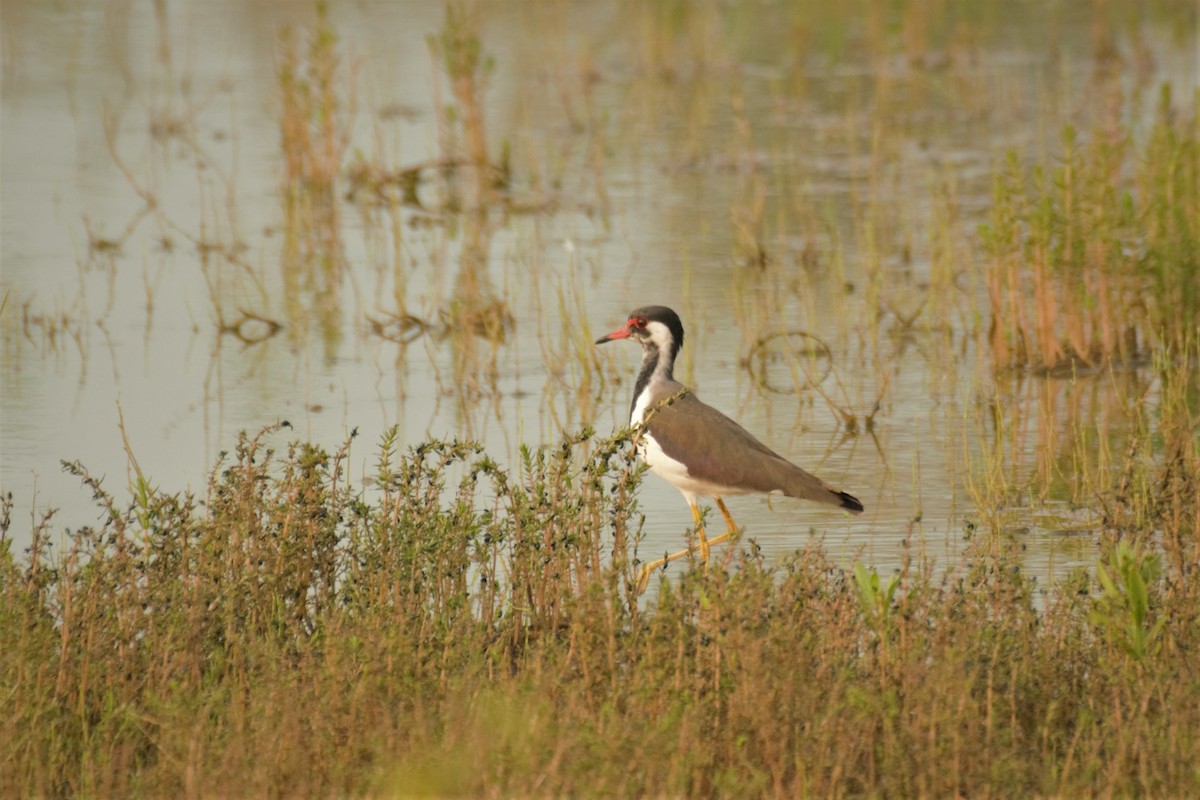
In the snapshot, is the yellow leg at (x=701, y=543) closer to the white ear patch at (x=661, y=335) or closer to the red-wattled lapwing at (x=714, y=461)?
the red-wattled lapwing at (x=714, y=461)

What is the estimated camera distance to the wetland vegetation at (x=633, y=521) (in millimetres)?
4395

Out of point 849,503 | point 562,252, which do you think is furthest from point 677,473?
point 562,252

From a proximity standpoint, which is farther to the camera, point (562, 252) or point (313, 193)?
point (313, 193)

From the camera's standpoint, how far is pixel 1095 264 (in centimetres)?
872

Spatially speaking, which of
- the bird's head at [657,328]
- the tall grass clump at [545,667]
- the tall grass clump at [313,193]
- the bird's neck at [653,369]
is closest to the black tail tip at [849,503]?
the tall grass clump at [545,667]

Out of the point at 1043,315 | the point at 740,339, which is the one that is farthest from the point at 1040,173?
the point at 740,339

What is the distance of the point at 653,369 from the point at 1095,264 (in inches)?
93.8

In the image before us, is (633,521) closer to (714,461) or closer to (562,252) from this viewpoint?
(714,461)

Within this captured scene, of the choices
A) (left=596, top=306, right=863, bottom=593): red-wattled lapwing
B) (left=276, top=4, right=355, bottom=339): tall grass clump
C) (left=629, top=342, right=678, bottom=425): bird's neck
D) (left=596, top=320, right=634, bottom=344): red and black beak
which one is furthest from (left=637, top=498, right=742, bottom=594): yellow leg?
(left=276, top=4, right=355, bottom=339): tall grass clump

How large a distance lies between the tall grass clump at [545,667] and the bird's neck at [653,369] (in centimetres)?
178

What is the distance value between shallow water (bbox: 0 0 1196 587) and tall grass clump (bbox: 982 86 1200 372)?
26cm

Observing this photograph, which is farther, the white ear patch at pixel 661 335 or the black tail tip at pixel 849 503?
the white ear patch at pixel 661 335

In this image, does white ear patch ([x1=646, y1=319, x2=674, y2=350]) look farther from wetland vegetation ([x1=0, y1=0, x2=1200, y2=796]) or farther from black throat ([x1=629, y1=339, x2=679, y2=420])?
wetland vegetation ([x1=0, y1=0, x2=1200, y2=796])

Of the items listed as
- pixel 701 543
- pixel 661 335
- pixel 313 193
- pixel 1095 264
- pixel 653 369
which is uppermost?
pixel 313 193
